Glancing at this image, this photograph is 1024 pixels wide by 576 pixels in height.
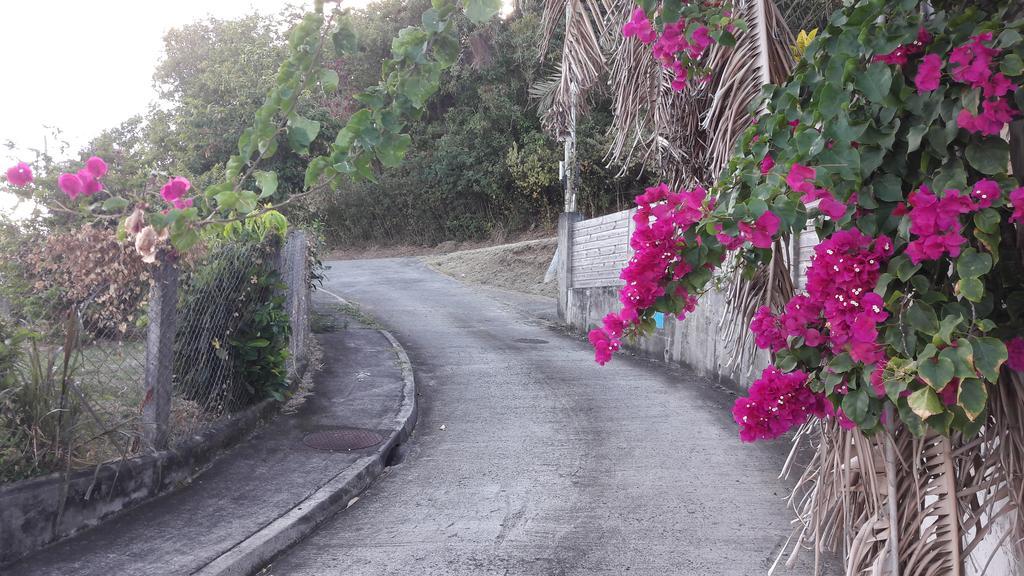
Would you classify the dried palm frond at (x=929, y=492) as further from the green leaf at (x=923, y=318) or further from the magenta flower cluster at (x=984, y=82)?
the magenta flower cluster at (x=984, y=82)

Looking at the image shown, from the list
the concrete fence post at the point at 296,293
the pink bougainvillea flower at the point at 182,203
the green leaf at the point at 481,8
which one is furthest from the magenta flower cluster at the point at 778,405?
the concrete fence post at the point at 296,293

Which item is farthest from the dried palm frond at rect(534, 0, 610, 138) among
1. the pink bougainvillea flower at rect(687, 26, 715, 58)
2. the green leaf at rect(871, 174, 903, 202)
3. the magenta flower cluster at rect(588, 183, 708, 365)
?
the green leaf at rect(871, 174, 903, 202)

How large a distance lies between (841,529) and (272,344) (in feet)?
16.9

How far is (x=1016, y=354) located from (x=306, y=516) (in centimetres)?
384

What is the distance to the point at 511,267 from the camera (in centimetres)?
2170

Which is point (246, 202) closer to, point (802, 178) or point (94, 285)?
point (802, 178)

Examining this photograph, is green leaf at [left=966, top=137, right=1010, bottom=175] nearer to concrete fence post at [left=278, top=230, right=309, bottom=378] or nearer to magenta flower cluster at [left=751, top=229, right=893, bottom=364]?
magenta flower cluster at [left=751, top=229, right=893, bottom=364]

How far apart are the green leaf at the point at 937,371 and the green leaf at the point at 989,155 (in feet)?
1.81

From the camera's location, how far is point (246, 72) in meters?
12.3

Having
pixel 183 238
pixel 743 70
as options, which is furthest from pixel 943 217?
pixel 743 70

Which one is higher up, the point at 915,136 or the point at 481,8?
the point at 481,8

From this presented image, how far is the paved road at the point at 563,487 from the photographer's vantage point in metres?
4.05

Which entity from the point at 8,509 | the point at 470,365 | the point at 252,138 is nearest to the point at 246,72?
the point at 470,365

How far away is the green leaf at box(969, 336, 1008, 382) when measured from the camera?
1806 millimetres
